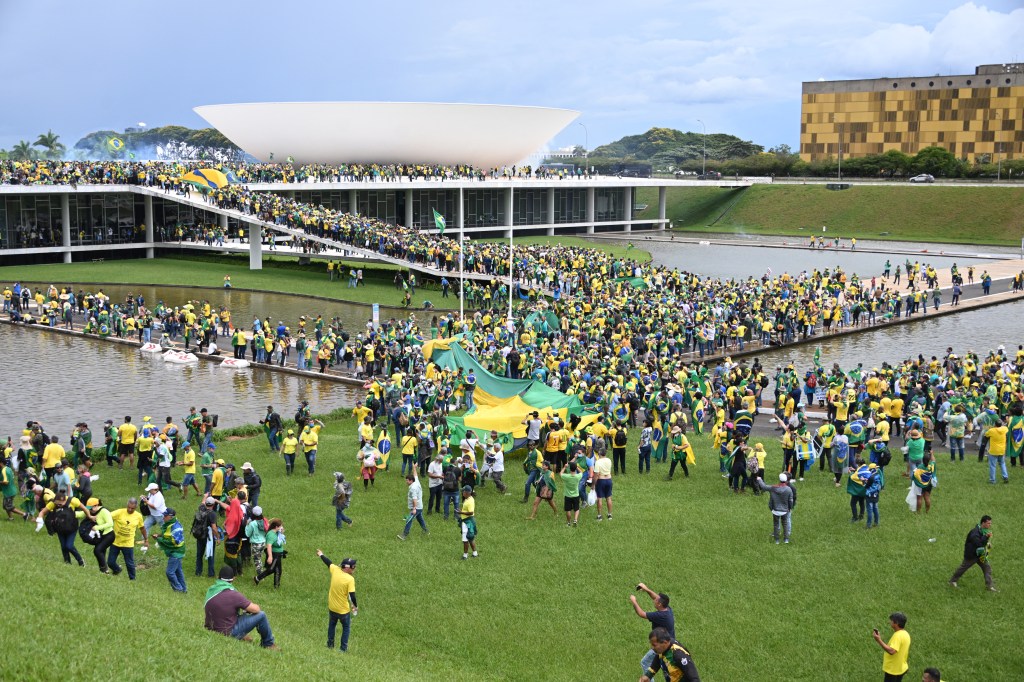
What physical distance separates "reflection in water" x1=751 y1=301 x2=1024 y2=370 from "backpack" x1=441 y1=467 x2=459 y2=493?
621 inches

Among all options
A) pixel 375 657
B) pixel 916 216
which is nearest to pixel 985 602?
pixel 375 657

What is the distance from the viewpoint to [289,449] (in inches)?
709

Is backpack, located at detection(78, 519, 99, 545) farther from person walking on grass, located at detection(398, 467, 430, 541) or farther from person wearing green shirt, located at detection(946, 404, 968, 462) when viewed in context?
person wearing green shirt, located at detection(946, 404, 968, 462)

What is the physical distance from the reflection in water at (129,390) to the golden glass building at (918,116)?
252 feet

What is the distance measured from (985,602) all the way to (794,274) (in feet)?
130

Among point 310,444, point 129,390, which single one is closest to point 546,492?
point 310,444

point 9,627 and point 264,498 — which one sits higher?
Result: point 9,627

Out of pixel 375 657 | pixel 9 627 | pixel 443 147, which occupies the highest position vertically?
pixel 443 147

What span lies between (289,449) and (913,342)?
22.2 meters

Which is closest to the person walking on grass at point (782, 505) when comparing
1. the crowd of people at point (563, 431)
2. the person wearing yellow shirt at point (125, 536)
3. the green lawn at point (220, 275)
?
the crowd of people at point (563, 431)

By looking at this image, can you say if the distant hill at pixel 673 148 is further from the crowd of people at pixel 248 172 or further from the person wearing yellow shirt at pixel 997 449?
the person wearing yellow shirt at pixel 997 449

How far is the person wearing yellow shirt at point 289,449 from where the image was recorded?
1795 cm

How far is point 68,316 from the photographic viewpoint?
35.3 metres

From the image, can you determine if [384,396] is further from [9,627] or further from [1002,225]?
[1002,225]
